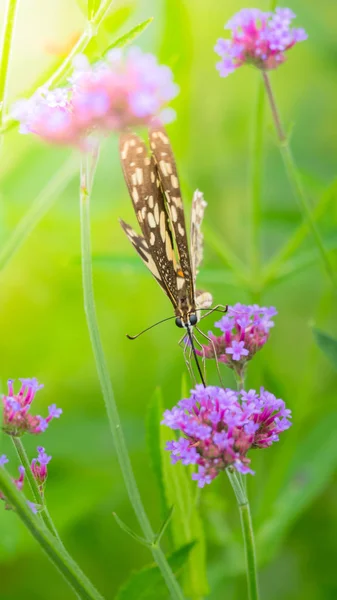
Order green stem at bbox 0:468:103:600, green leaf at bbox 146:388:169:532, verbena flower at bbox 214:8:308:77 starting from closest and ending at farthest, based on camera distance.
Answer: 1. green stem at bbox 0:468:103:600
2. green leaf at bbox 146:388:169:532
3. verbena flower at bbox 214:8:308:77

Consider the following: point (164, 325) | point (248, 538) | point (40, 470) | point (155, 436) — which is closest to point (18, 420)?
point (40, 470)

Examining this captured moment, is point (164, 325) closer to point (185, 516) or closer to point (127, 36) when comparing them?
point (185, 516)

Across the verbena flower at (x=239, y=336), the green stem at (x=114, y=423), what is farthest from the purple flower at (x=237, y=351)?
the green stem at (x=114, y=423)

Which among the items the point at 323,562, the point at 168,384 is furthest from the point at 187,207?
the point at 323,562

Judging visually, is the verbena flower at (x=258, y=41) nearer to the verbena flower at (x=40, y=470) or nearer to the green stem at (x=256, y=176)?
the green stem at (x=256, y=176)

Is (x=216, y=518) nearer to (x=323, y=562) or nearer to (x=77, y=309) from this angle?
(x=323, y=562)

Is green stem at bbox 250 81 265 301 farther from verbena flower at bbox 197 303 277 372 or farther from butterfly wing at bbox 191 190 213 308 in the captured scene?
verbena flower at bbox 197 303 277 372

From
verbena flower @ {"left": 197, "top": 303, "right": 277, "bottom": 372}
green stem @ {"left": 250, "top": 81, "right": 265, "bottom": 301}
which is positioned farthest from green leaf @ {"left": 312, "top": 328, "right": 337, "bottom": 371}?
green stem @ {"left": 250, "top": 81, "right": 265, "bottom": 301}
